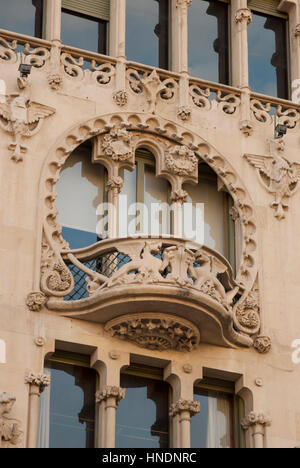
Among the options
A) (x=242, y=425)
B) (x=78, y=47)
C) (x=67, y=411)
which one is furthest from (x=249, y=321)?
(x=78, y=47)

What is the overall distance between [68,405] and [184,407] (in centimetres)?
198

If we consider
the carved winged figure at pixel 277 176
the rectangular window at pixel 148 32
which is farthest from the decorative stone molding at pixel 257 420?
the rectangular window at pixel 148 32

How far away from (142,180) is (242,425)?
16.7 feet

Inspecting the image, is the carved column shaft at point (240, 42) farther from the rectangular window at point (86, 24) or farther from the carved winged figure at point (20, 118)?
the carved winged figure at point (20, 118)

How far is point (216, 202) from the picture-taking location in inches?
1212

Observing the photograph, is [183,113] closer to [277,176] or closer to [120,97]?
[120,97]

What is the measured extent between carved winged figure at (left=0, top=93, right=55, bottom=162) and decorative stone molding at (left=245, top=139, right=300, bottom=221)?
4.07m

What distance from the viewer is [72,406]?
27.6 metres

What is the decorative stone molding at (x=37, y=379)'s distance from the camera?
2694 centimetres

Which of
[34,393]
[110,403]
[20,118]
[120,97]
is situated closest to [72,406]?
[110,403]

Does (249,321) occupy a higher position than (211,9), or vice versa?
(211,9)

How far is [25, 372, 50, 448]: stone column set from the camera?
26.6m

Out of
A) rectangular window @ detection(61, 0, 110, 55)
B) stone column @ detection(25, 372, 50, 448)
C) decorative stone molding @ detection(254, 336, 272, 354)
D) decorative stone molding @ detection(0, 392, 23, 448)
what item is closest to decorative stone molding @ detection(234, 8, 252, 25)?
rectangular window @ detection(61, 0, 110, 55)
